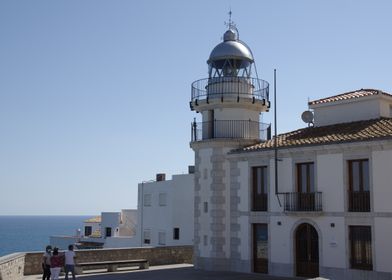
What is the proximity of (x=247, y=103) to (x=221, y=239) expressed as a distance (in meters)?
6.50

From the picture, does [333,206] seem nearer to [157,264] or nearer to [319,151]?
[319,151]

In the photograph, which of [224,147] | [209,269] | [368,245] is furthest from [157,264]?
[368,245]

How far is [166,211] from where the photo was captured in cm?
3991

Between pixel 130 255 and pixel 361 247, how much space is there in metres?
11.6

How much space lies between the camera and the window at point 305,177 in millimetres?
22688

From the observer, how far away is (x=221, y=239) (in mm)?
25641

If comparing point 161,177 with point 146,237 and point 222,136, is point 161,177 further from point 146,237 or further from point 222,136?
point 222,136

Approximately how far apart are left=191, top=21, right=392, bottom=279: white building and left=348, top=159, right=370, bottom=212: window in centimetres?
4

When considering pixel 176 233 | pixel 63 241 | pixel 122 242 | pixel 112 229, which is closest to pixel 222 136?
pixel 176 233

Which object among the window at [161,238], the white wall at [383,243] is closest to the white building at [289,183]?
the white wall at [383,243]

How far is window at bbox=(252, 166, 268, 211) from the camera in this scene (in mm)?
24484

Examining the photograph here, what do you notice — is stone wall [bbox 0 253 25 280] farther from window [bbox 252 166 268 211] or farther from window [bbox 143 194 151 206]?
window [bbox 143 194 151 206]

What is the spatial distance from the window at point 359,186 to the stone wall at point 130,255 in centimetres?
1128

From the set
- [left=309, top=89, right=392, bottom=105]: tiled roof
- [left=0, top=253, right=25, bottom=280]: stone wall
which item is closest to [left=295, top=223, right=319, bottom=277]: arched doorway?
[left=309, top=89, right=392, bottom=105]: tiled roof
